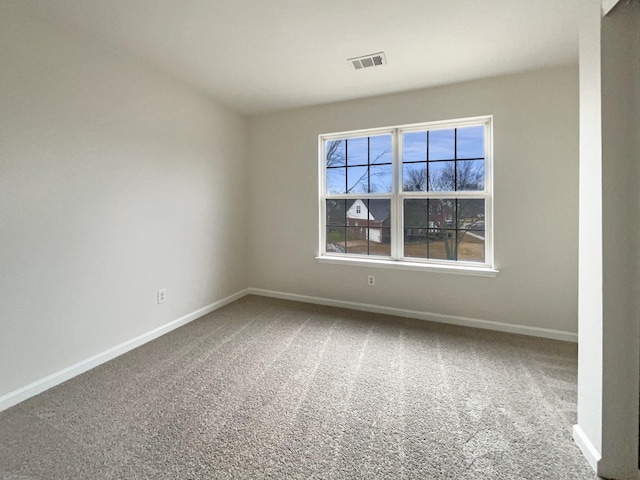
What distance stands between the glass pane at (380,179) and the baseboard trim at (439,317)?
1370mm

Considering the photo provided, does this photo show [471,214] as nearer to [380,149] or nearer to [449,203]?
[449,203]

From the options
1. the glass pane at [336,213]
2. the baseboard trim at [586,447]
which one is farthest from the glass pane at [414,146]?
the baseboard trim at [586,447]

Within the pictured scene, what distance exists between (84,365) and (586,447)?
3.10m

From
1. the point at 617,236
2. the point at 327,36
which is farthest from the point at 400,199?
the point at 617,236

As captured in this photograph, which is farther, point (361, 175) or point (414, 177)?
point (361, 175)

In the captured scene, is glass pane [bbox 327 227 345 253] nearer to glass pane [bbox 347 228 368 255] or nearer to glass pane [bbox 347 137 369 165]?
glass pane [bbox 347 228 368 255]

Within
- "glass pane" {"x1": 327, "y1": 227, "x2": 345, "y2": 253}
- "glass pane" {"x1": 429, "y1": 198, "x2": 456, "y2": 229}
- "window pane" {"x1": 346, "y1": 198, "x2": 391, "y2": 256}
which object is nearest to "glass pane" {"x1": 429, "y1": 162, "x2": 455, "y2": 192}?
"glass pane" {"x1": 429, "y1": 198, "x2": 456, "y2": 229}

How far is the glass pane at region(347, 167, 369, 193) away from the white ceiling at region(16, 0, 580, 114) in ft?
3.11

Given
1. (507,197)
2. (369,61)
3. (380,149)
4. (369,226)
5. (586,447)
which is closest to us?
(586,447)

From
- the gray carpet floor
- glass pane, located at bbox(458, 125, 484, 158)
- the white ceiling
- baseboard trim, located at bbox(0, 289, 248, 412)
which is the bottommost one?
the gray carpet floor

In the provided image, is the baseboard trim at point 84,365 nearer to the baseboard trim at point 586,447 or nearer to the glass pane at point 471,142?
the baseboard trim at point 586,447

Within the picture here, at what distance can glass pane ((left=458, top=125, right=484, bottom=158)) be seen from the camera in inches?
115

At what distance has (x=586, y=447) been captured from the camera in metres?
1.34

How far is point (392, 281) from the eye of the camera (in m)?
3.25
